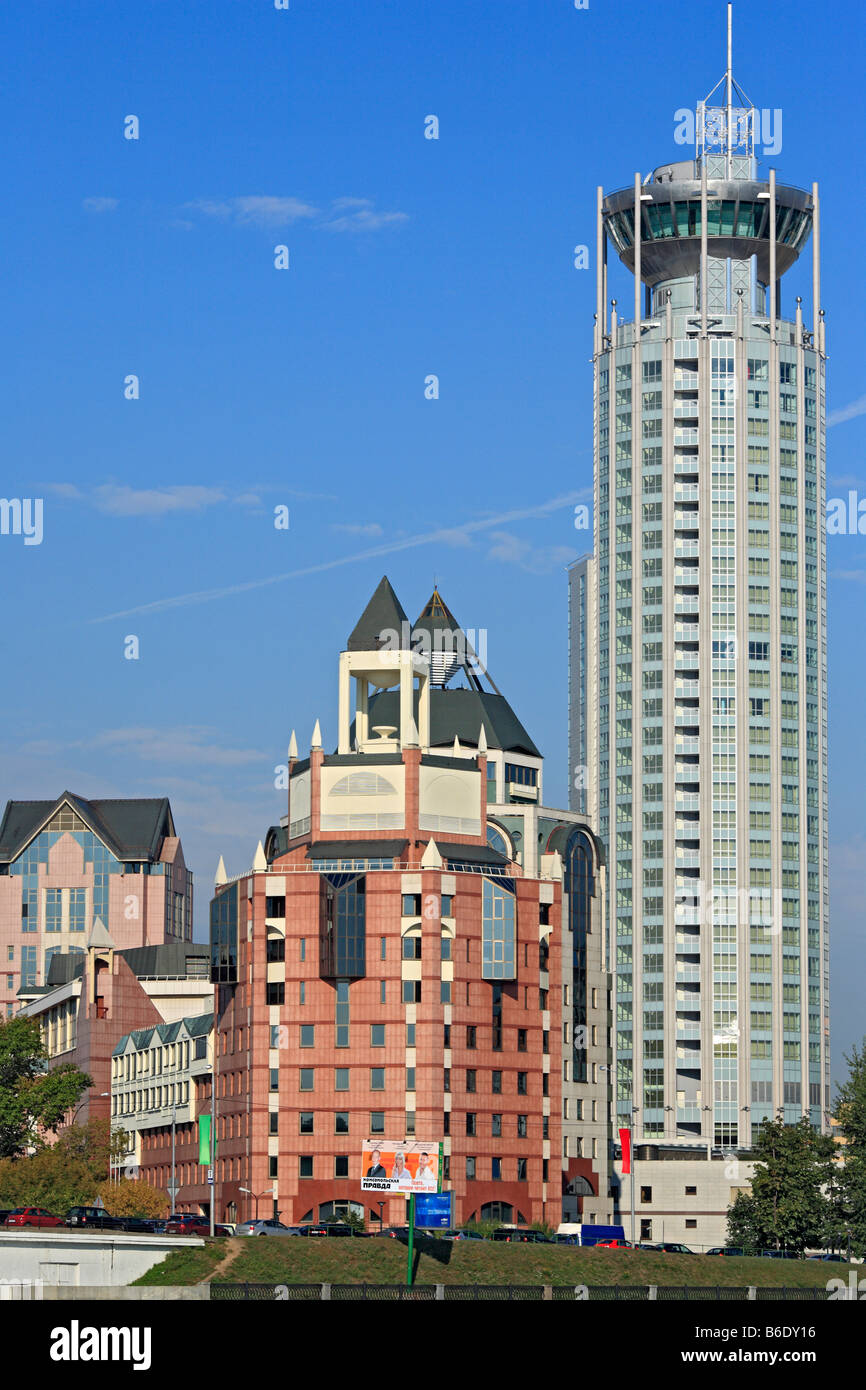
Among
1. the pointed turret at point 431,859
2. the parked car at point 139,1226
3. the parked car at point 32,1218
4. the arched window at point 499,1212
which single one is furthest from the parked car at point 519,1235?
the pointed turret at point 431,859

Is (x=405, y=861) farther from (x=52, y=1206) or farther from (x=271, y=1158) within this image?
(x=52, y=1206)

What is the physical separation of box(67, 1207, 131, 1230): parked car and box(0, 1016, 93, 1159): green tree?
41.2 metres

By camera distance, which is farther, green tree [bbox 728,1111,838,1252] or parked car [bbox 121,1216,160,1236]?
green tree [bbox 728,1111,838,1252]

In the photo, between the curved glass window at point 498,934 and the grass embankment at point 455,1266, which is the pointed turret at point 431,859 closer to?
the curved glass window at point 498,934

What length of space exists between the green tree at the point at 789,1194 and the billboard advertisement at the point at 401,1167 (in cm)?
3686

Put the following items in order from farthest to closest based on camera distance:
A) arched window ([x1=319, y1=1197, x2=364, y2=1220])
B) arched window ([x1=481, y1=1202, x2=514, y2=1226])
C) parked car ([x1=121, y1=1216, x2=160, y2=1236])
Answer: arched window ([x1=481, y1=1202, x2=514, y2=1226]) → arched window ([x1=319, y1=1197, x2=364, y2=1220]) → parked car ([x1=121, y1=1216, x2=160, y2=1236])

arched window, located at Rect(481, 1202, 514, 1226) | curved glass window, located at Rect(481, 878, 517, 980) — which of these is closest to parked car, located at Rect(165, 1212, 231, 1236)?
arched window, located at Rect(481, 1202, 514, 1226)

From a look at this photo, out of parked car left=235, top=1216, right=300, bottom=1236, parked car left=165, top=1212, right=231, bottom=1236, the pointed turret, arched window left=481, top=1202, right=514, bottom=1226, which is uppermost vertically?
the pointed turret

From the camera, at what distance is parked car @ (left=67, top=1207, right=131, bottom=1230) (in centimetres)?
13650

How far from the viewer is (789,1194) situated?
17662 centimetres

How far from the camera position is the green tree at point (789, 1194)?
174m

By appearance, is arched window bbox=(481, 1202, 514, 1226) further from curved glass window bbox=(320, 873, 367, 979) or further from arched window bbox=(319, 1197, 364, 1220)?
curved glass window bbox=(320, 873, 367, 979)

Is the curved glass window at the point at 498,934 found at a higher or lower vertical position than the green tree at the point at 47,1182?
higher
